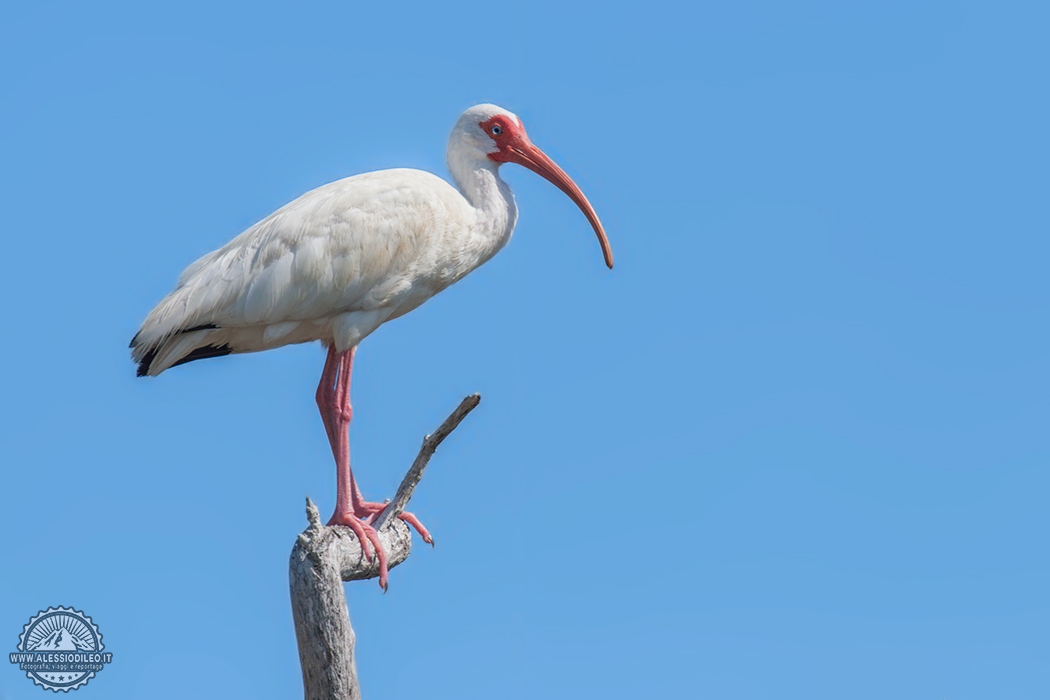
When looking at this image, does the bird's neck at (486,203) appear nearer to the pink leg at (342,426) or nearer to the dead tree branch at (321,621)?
the pink leg at (342,426)

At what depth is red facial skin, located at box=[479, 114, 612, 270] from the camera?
11758 mm

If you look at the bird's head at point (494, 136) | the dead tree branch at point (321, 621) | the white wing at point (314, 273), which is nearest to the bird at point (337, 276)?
the white wing at point (314, 273)

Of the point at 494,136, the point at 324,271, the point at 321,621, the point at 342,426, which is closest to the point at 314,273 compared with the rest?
the point at 324,271

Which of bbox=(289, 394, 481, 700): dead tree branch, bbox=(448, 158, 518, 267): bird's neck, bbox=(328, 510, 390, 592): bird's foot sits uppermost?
bbox=(448, 158, 518, 267): bird's neck

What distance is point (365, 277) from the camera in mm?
10891

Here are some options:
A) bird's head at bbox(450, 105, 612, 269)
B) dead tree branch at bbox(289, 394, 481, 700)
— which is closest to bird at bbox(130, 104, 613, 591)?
bird's head at bbox(450, 105, 612, 269)

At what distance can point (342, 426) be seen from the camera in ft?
37.3

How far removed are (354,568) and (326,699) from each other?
3.86 ft

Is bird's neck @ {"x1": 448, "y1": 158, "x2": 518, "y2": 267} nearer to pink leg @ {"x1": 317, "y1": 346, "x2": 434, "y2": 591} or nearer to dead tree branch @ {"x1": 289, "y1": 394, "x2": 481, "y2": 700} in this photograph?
pink leg @ {"x1": 317, "y1": 346, "x2": 434, "y2": 591}

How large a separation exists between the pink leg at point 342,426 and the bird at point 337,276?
0.01m

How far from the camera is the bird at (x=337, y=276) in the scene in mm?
10797

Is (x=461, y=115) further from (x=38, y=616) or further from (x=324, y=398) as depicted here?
(x=38, y=616)

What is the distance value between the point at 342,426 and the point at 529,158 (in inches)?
104

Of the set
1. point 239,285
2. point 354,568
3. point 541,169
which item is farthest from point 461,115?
point 354,568
